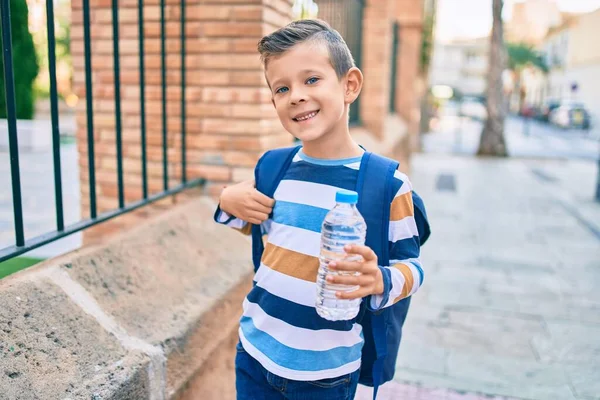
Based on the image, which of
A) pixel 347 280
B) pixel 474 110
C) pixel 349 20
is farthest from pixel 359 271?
pixel 474 110

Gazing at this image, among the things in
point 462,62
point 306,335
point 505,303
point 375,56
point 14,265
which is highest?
point 462,62

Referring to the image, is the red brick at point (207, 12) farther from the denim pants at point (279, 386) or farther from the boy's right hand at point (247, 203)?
the denim pants at point (279, 386)

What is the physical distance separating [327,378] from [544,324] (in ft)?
9.97

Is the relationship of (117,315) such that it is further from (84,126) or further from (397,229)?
(84,126)

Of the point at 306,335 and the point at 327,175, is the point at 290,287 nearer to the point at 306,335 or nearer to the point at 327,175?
the point at 306,335

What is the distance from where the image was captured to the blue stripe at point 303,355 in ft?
5.31

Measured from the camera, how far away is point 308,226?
5.37ft

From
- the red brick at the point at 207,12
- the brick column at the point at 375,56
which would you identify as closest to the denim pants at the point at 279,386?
the red brick at the point at 207,12

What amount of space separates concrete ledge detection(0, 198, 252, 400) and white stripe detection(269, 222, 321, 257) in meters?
0.71

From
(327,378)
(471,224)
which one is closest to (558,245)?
(471,224)

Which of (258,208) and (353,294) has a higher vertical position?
(258,208)

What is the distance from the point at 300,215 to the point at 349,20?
5959 mm

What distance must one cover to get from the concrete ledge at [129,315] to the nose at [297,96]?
3.50ft

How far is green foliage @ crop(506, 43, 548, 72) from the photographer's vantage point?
55344mm
